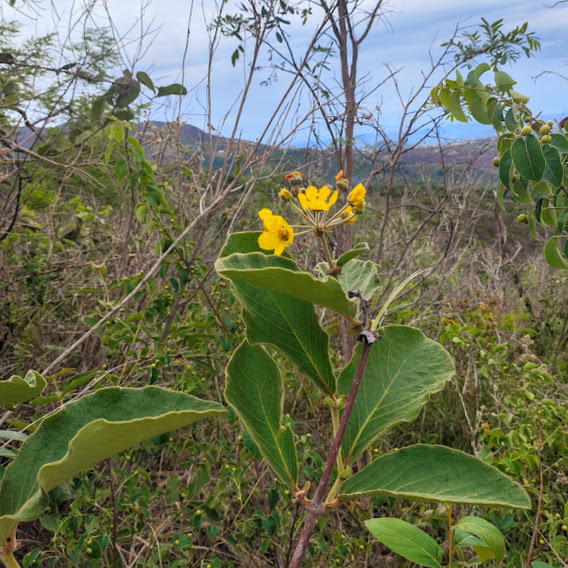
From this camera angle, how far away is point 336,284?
0.47 metres

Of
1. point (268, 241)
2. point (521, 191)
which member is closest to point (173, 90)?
point (521, 191)

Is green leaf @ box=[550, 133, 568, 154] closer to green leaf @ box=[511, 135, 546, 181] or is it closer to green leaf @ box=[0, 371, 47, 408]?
green leaf @ box=[511, 135, 546, 181]

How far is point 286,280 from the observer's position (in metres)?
0.47

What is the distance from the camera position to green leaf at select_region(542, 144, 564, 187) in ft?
2.87

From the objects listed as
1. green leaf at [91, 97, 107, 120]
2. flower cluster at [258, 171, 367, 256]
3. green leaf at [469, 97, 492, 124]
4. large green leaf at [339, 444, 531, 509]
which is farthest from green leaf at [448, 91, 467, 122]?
green leaf at [91, 97, 107, 120]

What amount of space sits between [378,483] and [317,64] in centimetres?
229

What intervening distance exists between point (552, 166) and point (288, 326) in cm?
64

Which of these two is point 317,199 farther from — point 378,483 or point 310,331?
point 378,483

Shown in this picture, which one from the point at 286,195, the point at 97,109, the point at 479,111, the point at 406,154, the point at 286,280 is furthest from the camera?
the point at 406,154

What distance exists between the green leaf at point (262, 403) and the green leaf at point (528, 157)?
0.61 m

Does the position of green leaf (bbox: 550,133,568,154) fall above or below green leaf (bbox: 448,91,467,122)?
below

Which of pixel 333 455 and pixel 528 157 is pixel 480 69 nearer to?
pixel 528 157

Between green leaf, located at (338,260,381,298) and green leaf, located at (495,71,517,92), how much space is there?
0.64m

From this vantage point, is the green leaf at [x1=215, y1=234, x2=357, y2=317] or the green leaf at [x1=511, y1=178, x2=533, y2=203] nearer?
the green leaf at [x1=215, y1=234, x2=357, y2=317]
